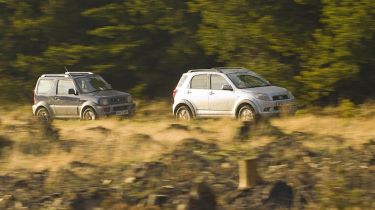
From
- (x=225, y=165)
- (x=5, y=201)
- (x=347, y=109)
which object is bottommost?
(x=5, y=201)

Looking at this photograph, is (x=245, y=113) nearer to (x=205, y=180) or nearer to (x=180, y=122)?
(x=180, y=122)

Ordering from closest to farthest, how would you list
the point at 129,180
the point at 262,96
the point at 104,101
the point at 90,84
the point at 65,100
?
the point at 129,180 → the point at 262,96 → the point at 104,101 → the point at 65,100 → the point at 90,84

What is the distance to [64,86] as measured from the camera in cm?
2200

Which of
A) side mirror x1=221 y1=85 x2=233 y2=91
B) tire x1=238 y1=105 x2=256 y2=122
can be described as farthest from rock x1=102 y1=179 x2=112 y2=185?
side mirror x1=221 y1=85 x2=233 y2=91

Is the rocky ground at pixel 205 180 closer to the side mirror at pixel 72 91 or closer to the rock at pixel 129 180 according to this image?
the rock at pixel 129 180

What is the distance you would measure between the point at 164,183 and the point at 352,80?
11.8 metres

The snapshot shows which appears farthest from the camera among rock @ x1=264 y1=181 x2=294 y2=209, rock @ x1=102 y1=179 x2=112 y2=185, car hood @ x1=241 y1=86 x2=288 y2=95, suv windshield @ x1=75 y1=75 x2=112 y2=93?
suv windshield @ x1=75 y1=75 x2=112 y2=93

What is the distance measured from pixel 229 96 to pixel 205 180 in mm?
7656

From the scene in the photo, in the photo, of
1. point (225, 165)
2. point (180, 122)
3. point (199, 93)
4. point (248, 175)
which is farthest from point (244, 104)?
point (248, 175)

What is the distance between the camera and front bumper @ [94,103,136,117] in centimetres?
2109

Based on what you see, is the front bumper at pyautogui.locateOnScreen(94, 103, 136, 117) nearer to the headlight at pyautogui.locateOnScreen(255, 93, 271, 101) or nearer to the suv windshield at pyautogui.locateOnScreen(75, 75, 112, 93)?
the suv windshield at pyautogui.locateOnScreen(75, 75, 112, 93)

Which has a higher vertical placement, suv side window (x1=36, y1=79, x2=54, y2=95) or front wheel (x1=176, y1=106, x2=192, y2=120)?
suv side window (x1=36, y1=79, x2=54, y2=95)

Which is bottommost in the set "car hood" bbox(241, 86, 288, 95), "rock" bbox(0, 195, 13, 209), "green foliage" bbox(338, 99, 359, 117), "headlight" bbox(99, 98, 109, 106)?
"rock" bbox(0, 195, 13, 209)

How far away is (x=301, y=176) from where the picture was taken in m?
11.3
